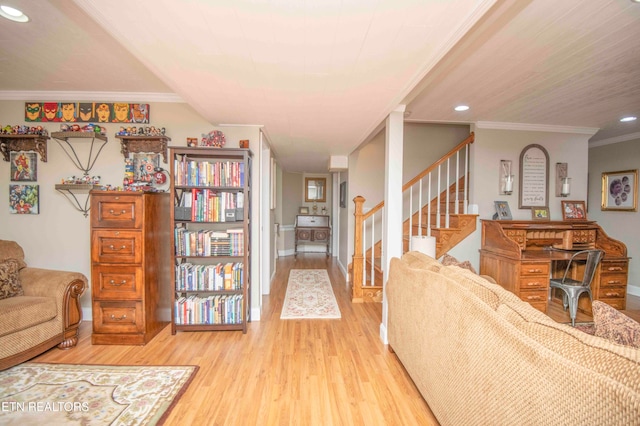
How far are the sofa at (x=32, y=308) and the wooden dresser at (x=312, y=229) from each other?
15.6ft

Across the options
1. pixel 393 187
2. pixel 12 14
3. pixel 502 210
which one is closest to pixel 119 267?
pixel 12 14

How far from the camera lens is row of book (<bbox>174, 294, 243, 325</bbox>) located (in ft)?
9.13

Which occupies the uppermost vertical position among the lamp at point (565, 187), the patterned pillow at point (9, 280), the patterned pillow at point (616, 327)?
the lamp at point (565, 187)

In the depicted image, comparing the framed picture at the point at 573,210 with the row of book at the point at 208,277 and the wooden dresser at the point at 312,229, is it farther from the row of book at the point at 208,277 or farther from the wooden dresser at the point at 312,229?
the wooden dresser at the point at 312,229

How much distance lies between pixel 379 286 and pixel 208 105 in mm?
3015

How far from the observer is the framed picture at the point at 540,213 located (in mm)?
3766

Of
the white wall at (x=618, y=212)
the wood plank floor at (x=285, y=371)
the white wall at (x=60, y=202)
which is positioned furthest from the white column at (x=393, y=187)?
the white wall at (x=618, y=212)

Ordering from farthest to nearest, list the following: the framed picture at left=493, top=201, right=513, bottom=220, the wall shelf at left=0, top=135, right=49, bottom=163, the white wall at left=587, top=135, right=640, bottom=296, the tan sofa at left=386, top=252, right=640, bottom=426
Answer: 1. the white wall at left=587, top=135, right=640, bottom=296
2. the framed picture at left=493, top=201, right=513, bottom=220
3. the wall shelf at left=0, top=135, right=49, bottom=163
4. the tan sofa at left=386, top=252, right=640, bottom=426

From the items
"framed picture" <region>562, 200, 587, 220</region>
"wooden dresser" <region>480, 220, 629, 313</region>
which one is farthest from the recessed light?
"framed picture" <region>562, 200, 587, 220</region>

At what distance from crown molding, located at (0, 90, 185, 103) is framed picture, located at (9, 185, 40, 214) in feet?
3.11

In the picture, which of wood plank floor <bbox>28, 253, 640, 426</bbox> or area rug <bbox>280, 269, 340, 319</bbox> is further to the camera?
area rug <bbox>280, 269, 340, 319</bbox>

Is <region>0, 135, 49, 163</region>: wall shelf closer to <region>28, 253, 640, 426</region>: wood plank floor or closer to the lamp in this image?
<region>28, 253, 640, 426</region>: wood plank floor

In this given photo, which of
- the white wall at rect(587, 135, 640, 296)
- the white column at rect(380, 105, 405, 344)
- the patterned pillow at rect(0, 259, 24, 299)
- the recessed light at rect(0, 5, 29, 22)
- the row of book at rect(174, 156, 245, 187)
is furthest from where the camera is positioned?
the white wall at rect(587, 135, 640, 296)

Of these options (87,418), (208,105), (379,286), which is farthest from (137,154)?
(379,286)
